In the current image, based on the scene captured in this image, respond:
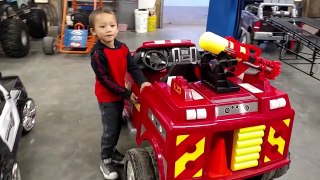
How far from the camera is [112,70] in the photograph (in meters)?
2.26

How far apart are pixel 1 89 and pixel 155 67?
116 cm

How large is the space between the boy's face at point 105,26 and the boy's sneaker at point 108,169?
3.07 feet

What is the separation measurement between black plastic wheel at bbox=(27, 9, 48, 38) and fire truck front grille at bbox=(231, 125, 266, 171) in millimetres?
5583

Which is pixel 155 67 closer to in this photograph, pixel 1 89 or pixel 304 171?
pixel 1 89

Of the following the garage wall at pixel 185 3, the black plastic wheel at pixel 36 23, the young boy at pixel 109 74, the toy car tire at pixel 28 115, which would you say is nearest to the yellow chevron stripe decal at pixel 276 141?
the young boy at pixel 109 74

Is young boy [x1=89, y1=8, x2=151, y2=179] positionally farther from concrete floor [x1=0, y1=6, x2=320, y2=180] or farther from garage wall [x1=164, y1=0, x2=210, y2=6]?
garage wall [x1=164, y1=0, x2=210, y2=6]

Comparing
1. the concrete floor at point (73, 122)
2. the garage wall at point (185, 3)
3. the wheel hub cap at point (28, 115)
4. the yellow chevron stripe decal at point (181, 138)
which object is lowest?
the concrete floor at point (73, 122)

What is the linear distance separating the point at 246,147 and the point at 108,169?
110 cm

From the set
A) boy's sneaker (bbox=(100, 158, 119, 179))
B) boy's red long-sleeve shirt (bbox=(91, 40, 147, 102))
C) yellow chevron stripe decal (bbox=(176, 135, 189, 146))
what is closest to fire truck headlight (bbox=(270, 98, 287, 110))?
yellow chevron stripe decal (bbox=(176, 135, 189, 146))

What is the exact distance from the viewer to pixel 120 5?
310 inches

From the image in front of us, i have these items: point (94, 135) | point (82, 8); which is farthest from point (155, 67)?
point (82, 8)

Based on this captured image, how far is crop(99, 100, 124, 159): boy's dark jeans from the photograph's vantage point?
238cm

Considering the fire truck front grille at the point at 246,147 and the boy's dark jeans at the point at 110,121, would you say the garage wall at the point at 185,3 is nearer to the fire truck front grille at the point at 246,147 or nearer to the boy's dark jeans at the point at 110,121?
the boy's dark jeans at the point at 110,121

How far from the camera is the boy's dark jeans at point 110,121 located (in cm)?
238
